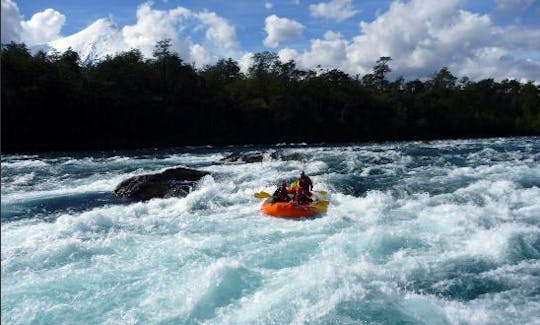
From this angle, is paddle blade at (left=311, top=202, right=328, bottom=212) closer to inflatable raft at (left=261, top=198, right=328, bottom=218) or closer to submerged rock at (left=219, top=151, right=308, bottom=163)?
inflatable raft at (left=261, top=198, right=328, bottom=218)

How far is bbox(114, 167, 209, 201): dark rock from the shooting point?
595 inches

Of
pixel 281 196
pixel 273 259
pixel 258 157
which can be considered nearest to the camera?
pixel 273 259

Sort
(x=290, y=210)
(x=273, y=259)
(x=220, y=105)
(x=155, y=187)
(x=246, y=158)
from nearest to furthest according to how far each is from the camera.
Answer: (x=273, y=259) → (x=290, y=210) → (x=155, y=187) → (x=246, y=158) → (x=220, y=105)

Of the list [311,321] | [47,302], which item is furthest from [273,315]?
[47,302]

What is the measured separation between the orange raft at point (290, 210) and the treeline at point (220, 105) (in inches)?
1060

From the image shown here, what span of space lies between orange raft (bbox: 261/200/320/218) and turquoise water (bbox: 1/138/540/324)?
31 centimetres

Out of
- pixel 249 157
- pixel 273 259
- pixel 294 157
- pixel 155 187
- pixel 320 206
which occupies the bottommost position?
pixel 273 259

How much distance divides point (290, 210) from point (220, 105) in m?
44.2

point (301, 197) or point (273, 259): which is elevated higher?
point (301, 197)

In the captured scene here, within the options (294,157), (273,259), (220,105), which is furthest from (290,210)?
(220,105)

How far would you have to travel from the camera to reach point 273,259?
9.06 metres

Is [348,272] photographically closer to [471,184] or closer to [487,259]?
[487,259]

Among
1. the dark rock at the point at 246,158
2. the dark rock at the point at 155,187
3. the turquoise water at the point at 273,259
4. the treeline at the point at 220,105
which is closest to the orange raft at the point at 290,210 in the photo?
the turquoise water at the point at 273,259

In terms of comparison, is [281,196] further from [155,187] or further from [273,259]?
[155,187]
